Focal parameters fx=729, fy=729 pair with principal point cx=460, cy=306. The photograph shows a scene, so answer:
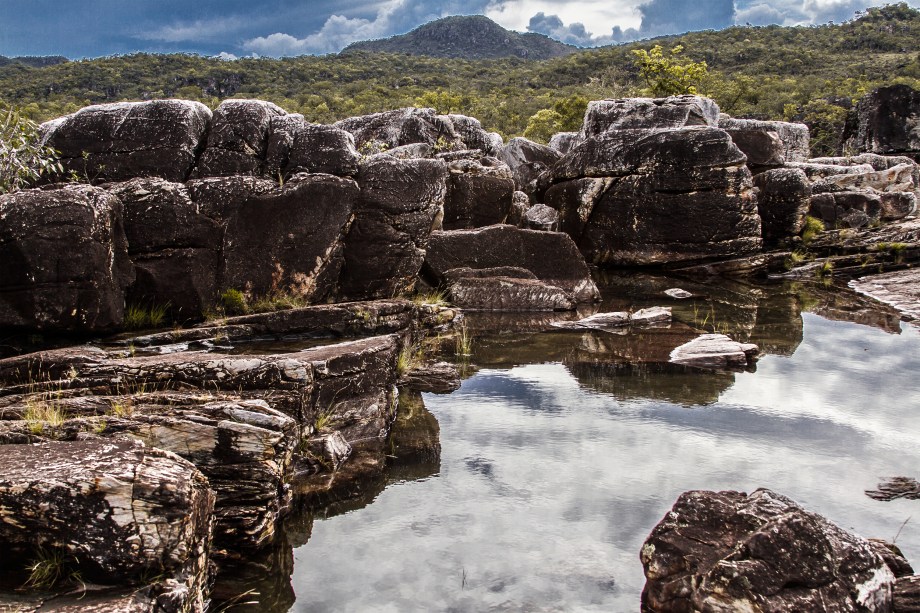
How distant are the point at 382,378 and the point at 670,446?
10.6 feet

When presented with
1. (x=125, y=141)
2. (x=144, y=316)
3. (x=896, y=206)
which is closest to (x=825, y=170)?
(x=896, y=206)

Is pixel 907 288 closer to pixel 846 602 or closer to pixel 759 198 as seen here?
pixel 759 198

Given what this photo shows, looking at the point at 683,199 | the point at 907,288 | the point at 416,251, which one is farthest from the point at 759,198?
the point at 416,251

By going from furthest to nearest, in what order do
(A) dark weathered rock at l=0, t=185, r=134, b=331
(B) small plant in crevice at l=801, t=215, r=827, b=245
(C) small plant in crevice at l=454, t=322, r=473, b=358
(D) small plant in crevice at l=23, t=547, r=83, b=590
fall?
(B) small plant in crevice at l=801, t=215, r=827, b=245 → (C) small plant in crevice at l=454, t=322, r=473, b=358 → (A) dark weathered rock at l=0, t=185, r=134, b=331 → (D) small plant in crevice at l=23, t=547, r=83, b=590

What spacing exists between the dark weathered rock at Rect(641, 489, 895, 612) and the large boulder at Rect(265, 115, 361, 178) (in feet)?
28.0

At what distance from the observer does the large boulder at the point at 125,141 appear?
1090cm

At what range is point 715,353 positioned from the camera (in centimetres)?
1104

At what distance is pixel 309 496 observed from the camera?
6.52m

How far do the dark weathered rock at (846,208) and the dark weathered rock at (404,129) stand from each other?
11.0 meters

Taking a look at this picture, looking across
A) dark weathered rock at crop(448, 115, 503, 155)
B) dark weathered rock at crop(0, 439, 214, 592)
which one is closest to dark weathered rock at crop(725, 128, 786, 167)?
dark weathered rock at crop(448, 115, 503, 155)

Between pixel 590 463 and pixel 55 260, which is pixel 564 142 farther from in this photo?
pixel 55 260

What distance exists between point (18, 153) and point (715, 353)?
33.2 feet

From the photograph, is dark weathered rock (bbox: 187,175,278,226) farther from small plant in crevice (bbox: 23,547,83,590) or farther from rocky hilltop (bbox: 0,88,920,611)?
small plant in crevice (bbox: 23,547,83,590)

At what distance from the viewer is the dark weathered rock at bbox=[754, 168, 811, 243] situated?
20.3 m
